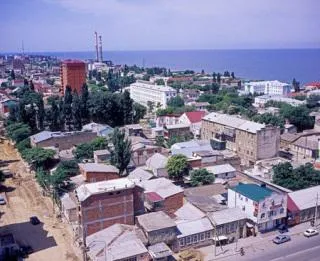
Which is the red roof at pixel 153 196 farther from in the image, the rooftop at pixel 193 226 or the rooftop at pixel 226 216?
the rooftop at pixel 226 216

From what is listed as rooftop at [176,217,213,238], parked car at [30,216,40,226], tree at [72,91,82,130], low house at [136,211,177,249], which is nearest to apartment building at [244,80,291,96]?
tree at [72,91,82,130]

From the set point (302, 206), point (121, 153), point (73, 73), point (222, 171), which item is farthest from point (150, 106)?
point (302, 206)

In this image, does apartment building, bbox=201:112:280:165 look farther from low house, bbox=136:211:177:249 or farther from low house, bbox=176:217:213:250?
low house, bbox=136:211:177:249

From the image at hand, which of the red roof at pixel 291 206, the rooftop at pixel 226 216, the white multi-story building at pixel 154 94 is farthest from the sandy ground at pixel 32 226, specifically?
the white multi-story building at pixel 154 94

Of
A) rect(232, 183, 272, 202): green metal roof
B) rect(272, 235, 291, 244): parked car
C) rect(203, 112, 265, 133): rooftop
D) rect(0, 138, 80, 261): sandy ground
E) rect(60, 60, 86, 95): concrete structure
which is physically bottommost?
rect(0, 138, 80, 261): sandy ground

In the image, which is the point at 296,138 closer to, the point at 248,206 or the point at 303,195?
the point at 303,195

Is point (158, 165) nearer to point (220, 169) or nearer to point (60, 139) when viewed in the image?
point (220, 169)
